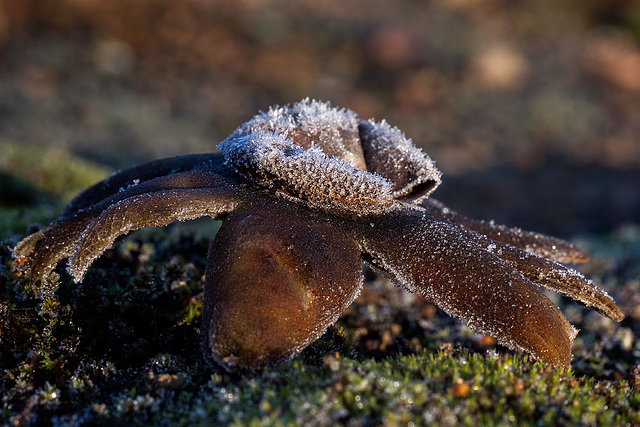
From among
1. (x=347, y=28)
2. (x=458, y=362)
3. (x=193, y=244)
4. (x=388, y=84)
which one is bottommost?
(x=458, y=362)

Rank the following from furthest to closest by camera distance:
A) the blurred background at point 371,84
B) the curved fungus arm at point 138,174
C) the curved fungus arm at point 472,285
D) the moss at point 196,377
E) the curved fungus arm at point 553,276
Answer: the blurred background at point 371,84
the curved fungus arm at point 138,174
the curved fungus arm at point 553,276
the curved fungus arm at point 472,285
the moss at point 196,377

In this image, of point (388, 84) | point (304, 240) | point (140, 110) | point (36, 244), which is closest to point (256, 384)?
point (304, 240)

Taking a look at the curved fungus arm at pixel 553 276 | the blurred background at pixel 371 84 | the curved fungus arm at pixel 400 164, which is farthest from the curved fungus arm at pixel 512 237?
the blurred background at pixel 371 84

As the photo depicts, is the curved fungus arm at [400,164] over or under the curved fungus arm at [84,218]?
over

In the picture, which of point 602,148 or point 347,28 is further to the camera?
point 347,28

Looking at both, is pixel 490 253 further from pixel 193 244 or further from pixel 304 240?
pixel 193 244

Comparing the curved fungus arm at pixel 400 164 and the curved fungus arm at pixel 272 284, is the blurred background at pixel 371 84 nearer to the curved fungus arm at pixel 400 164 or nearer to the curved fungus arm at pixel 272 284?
the curved fungus arm at pixel 400 164
